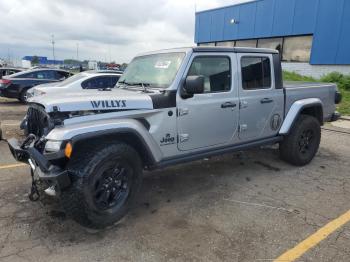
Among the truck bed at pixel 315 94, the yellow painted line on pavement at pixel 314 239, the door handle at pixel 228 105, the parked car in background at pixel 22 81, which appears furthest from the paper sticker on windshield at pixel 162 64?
the parked car in background at pixel 22 81

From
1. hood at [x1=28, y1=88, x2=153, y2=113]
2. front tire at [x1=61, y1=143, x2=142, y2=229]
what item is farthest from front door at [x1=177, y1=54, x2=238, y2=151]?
front tire at [x1=61, y1=143, x2=142, y2=229]

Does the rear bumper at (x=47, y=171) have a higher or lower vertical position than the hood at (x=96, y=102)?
lower

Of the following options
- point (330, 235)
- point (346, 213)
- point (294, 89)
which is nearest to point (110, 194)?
point (330, 235)

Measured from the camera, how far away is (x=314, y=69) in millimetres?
17250

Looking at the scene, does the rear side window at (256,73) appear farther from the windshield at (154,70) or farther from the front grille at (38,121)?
the front grille at (38,121)

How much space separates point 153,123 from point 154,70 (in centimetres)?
91

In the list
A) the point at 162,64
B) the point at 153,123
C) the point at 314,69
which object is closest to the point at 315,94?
the point at 162,64

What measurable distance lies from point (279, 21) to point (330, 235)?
17.3m

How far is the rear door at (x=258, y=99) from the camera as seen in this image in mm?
4948

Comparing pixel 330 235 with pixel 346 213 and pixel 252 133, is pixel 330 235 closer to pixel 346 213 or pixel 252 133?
pixel 346 213

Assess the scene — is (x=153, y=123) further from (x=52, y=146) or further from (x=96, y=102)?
(x=52, y=146)

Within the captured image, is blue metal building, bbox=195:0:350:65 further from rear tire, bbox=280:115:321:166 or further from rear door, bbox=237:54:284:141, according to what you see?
rear door, bbox=237:54:284:141

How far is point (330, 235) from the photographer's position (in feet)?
11.8

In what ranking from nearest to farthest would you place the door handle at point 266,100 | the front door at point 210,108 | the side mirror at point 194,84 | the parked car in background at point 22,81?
the side mirror at point 194,84, the front door at point 210,108, the door handle at point 266,100, the parked car in background at point 22,81
